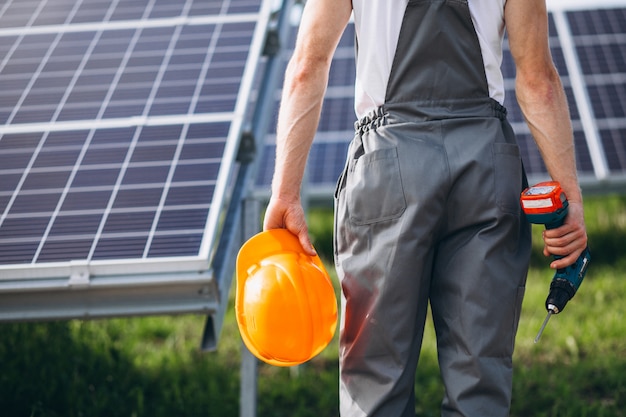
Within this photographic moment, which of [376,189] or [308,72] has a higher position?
[308,72]

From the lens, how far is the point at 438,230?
104 inches

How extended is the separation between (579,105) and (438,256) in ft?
18.7

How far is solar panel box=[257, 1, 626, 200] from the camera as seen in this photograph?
7.38 metres

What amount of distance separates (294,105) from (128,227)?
1340mm

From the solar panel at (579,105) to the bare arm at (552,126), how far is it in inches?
173

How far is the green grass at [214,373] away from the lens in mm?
4668

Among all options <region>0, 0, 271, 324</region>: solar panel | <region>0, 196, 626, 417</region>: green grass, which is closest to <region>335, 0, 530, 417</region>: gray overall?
<region>0, 0, 271, 324</region>: solar panel

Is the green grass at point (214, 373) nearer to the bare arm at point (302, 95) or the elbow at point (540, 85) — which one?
the bare arm at point (302, 95)

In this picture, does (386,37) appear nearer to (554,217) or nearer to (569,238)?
(554,217)

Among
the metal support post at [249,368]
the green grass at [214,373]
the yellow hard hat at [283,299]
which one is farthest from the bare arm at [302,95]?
the green grass at [214,373]

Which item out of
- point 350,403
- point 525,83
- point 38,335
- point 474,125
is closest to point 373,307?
point 350,403

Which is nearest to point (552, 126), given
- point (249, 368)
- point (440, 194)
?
point (440, 194)

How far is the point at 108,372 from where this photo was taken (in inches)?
201

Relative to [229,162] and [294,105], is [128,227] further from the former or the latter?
[294,105]
